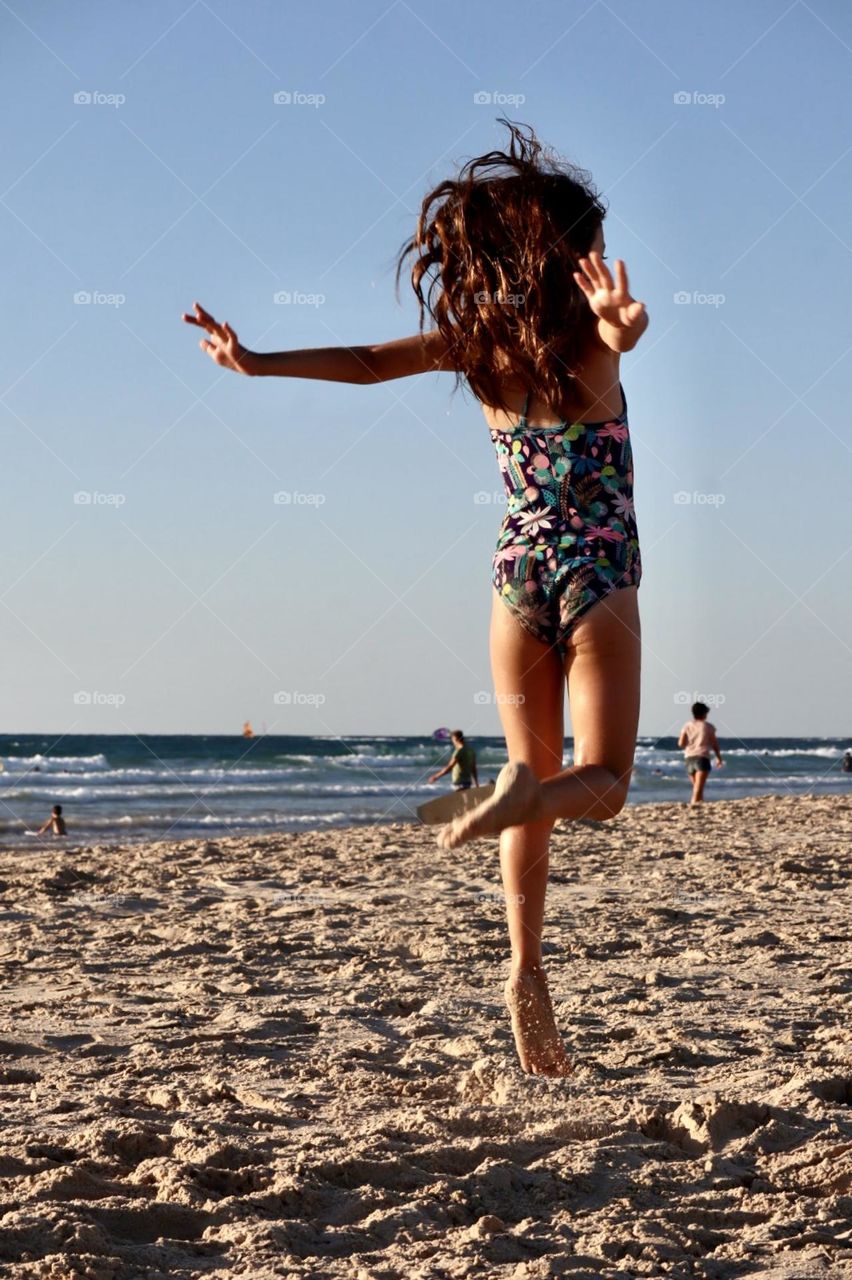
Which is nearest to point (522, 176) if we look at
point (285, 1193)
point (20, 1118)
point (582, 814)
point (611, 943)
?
point (582, 814)

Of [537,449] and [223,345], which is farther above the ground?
[223,345]

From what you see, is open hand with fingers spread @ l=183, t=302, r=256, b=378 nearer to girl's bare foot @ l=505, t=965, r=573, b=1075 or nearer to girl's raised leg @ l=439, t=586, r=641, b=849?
girl's raised leg @ l=439, t=586, r=641, b=849

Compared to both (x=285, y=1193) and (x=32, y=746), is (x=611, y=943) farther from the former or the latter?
(x=32, y=746)

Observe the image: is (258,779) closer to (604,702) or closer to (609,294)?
(604,702)

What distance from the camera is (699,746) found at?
15227 millimetres

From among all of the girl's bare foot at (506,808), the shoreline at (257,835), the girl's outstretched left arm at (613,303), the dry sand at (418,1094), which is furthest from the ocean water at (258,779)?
the girl's outstretched left arm at (613,303)

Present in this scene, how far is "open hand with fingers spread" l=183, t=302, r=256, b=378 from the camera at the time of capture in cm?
304

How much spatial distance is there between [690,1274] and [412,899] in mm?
4643

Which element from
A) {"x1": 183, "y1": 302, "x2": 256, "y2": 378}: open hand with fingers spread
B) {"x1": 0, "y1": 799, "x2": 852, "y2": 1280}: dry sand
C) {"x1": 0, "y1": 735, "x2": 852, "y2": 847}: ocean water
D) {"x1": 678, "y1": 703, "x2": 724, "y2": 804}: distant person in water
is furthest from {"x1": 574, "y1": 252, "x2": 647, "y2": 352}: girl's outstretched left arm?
{"x1": 678, "y1": 703, "x2": 724, "y2": 804}: distant person in water

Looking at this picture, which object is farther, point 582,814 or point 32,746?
point 32,746

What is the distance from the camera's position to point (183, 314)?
3139 millimetres

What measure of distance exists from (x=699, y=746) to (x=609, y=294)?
518 inches

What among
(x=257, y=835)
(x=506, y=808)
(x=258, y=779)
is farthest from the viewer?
(x=258, y=779)

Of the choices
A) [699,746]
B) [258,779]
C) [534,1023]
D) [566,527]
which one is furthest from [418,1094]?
[258,779]
